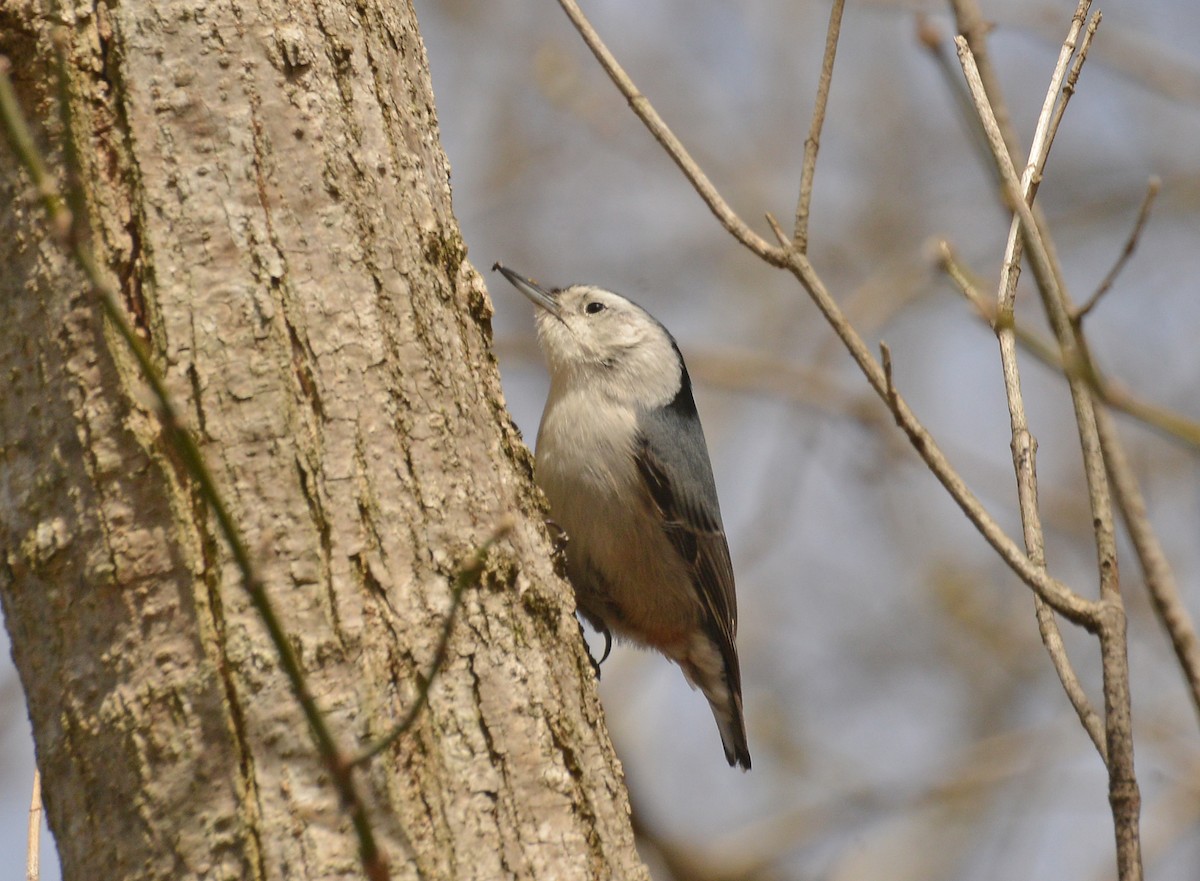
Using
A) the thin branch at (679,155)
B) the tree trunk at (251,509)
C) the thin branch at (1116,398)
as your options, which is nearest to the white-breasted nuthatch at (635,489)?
the thin branch at (679,155)

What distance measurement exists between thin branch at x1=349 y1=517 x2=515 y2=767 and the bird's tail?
223cm

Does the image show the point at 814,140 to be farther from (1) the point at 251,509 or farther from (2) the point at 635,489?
(2) the point at 635,489

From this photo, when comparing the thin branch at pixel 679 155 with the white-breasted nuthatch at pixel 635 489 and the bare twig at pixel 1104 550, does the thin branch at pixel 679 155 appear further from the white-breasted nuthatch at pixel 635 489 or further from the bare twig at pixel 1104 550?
the white-breasted nuthatch at pixel 635 489

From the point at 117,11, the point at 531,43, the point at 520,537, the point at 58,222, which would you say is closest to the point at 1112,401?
the point at 520,537

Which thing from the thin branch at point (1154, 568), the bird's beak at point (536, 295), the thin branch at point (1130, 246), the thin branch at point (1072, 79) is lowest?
the thin branch at point (1154, 568)

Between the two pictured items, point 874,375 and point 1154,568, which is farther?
point 874,375

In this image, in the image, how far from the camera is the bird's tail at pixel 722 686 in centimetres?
409

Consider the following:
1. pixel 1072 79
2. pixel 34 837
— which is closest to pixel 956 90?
pixel 1072 79

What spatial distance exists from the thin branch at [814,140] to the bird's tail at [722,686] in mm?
1986

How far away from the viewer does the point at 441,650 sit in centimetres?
153

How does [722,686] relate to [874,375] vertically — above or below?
above

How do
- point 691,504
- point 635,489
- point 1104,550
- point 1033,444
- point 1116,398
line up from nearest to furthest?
point 1116,398 < point 1104,550 < point 1033,444 < point 635,489 < point 691,504

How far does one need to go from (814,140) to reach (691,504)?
5.43 feet

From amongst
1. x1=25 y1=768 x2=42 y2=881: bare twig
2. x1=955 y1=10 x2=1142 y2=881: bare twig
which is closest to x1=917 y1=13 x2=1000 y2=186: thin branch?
x1=955 y1=10 x2=1142 y2=881: bare twig
